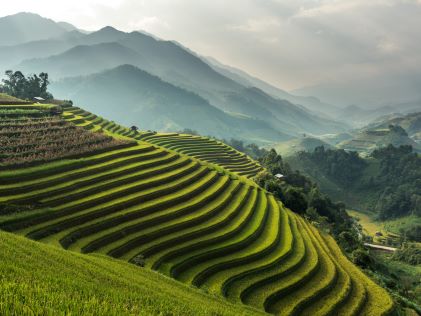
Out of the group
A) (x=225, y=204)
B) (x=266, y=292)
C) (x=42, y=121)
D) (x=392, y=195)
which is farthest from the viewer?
(x=392, y=195)

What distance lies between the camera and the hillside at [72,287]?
9.64 m

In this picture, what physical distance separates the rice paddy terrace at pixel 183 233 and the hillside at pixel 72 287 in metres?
5.84

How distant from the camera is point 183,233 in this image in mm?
29469

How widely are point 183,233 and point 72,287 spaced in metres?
17.8

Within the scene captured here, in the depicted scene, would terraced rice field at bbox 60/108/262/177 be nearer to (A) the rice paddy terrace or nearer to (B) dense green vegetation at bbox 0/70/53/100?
(B) dense green vegetation at bbox 0/70/53/100

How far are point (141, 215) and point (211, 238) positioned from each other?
6.12 metres

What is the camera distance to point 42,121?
46.1 meters

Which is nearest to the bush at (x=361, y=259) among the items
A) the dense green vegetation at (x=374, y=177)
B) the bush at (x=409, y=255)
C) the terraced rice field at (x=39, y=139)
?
the terraced rice field at (x=39, y=139)

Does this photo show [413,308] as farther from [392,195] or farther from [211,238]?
[392,195]

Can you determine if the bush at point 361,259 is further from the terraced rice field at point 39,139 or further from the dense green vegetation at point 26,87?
the dense green vegetation at point 26,87

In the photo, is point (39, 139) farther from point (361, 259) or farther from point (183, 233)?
point (361, 259)

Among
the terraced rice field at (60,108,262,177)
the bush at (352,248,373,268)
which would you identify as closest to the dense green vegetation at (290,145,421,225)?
the terraced rice field at (60,108,262,177)

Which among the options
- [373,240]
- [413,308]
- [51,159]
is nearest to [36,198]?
[51,159]

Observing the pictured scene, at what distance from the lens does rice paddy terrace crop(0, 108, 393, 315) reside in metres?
25.2
